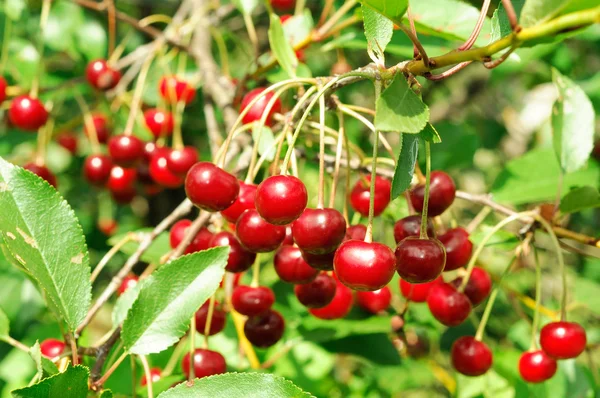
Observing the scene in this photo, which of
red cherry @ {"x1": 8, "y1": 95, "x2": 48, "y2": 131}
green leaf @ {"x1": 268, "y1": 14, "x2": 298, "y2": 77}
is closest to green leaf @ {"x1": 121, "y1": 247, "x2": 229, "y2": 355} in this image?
green leaf @ {"x1": 268, "y1": 14, "x2": 298, "y2": 77}

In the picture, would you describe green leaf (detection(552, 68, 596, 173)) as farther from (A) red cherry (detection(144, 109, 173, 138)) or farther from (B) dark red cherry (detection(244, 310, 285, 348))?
(A) red cherry (detection(144, 109, 173, 138))

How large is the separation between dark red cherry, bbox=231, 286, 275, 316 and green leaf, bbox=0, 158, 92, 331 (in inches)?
15.2

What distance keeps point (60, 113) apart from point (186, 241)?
206 cm

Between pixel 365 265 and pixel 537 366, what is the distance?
0.75 m

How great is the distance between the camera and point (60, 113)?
3.11 metres

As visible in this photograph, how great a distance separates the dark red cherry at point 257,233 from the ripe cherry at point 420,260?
0.24 meters

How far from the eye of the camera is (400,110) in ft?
2.87

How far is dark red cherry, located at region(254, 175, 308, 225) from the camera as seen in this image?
103cm

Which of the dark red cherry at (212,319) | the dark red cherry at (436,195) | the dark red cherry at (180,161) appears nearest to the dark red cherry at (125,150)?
the dark red cherry at (180,161)

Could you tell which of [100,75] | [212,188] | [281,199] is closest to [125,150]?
[100,75]

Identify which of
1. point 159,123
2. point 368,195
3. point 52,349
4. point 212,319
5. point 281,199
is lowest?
point 52,349

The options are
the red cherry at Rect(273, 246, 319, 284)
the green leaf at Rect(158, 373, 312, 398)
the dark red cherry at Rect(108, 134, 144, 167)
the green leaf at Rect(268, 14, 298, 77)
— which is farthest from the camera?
the dark red cherry at Rect(108, 134, 144, 167)

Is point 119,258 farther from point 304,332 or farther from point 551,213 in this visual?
point 551,213

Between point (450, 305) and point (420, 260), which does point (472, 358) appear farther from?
point (420, 260)
